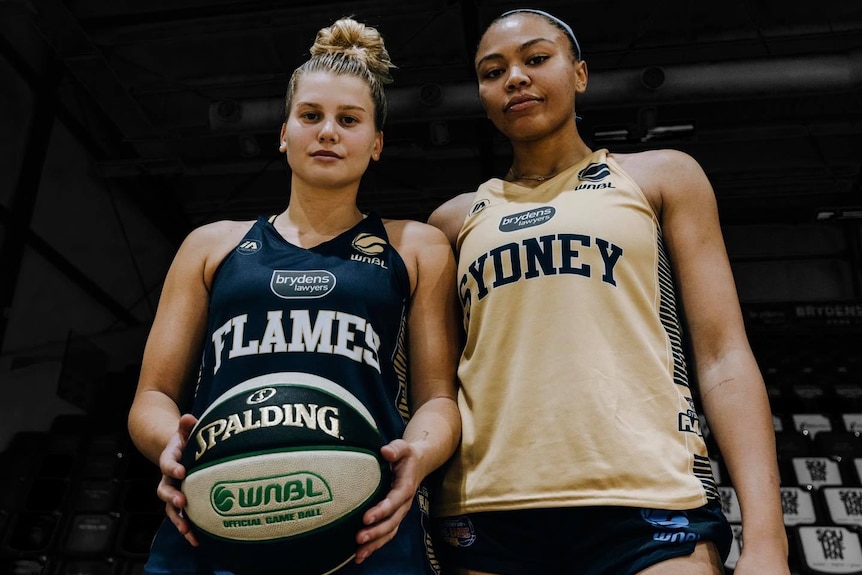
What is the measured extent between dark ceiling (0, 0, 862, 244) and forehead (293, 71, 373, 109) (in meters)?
3.36

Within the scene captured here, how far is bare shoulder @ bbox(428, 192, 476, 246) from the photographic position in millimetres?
1562

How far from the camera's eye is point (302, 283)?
1.28 metres

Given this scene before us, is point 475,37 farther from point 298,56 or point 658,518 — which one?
point 658,518

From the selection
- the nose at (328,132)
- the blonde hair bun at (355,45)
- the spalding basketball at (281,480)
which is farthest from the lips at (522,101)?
the spalding basketball at (281,480)

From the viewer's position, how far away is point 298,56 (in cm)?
555

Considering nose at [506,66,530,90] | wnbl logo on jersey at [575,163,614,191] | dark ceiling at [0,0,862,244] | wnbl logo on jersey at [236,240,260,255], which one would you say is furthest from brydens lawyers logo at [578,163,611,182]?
dark ceiling at [0,0,862,244]

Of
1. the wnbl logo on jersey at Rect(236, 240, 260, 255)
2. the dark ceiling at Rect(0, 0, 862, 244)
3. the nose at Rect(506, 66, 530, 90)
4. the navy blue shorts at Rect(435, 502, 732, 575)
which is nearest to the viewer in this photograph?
the navy blue shorts at Rect(435, 502, 732, 575)

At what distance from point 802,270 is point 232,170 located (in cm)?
555

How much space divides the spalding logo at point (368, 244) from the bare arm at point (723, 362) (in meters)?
0.55

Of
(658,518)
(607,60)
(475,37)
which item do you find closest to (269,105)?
(475,37)

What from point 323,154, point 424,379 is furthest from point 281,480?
point 323,154

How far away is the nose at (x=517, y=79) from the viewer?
149 centimetres

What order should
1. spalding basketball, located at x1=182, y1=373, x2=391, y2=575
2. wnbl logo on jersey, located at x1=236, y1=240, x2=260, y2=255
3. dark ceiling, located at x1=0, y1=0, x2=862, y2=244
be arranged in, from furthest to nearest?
dark ceiling, located at x1=0, y1=0, x2=862, y2=244 → wnbl logo on jersey, located at x1=236, y1=240, x2=260, y2=255 → spalding basketball, located at x1=182, y1=373, x2=391, y2=575

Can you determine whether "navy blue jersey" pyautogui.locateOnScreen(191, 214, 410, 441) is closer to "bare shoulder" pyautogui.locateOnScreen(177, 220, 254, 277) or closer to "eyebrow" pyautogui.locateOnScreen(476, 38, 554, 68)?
"bare shoulder" pyautogui.locateOnScreen(177, 220, 254, 277)
